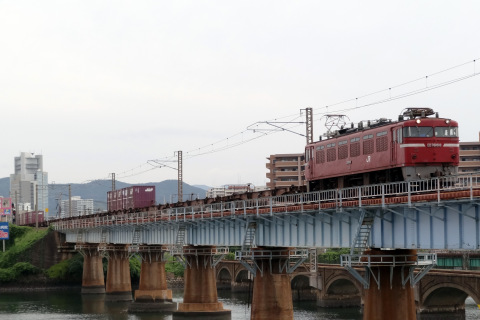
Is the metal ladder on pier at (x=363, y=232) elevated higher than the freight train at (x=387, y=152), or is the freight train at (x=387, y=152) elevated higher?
the freight train at (x=387, y=152)

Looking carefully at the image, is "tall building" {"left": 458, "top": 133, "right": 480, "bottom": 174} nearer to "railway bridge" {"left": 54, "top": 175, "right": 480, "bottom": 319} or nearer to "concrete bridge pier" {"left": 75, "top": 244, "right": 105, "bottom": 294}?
"concrete bridge pier" {"left": 75, "top": 244, "right": 105, "bottom": 294}

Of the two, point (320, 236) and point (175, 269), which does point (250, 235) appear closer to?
point (320, 236)

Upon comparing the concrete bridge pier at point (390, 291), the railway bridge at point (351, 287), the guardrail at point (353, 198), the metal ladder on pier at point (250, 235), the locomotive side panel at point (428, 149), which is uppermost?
the locomotive side panel at point (428, 149)

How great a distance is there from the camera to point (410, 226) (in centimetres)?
4503

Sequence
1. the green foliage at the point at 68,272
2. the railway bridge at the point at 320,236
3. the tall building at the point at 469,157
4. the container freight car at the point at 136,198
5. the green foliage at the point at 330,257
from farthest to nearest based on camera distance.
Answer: the tall building at the point at 469,157
the green foliage at the point at 68,272
the container freight car at the point at 136,198
the green foliage at the point at 330,257
the railway bridge at the point at 320,236

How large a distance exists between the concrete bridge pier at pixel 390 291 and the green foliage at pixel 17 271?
97517 mm

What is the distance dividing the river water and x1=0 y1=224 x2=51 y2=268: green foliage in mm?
9506

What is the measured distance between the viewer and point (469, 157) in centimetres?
19738

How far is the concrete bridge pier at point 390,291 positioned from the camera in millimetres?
48844

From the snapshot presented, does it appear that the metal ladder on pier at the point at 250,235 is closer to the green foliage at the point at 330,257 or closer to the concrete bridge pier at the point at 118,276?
the concrete bridge pier at the point at 118,276

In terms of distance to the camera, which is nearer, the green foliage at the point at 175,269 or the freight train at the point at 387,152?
the freight train at the point at 387,152

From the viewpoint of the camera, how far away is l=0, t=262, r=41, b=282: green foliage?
447 feet

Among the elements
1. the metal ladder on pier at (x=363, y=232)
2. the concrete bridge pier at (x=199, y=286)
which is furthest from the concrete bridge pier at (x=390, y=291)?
the concrete bridge pier at (x=199, y=286)

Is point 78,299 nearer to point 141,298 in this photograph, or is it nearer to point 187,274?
point 141,298
